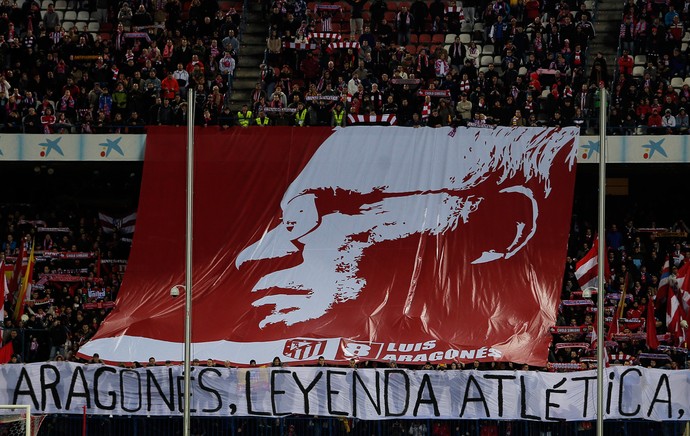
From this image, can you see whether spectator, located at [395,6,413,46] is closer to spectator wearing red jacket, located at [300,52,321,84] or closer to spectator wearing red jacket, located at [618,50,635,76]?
spectator wearing red jacket, located at [300,52,321,84]

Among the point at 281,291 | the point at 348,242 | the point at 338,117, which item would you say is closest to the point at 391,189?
the point at 348,242

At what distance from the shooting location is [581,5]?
39.8 metres

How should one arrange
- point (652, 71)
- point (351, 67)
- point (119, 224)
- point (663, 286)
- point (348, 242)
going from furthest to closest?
point (119, 224) < point (351, 67) < point (652, 71) < point (348, 242) < point (663, 286)

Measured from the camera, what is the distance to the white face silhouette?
34.5 meters

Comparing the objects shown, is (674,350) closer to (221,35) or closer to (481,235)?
(481,235)

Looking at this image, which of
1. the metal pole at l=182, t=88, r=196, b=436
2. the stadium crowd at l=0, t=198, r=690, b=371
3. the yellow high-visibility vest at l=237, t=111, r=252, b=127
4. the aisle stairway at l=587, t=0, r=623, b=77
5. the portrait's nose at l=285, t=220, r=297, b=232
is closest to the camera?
the metal pole at l=182, t=88, r=196, b=436

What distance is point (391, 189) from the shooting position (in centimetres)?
3503

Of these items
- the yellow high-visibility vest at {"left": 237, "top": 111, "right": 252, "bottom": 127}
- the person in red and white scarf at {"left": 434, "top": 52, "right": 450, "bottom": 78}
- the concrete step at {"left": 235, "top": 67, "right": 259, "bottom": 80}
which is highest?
the concrete step at {"left": 235, "top": 67, "right": 259, "bottom": 80}

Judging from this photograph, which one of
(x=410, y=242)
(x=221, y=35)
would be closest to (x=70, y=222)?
(x=221, y=35)

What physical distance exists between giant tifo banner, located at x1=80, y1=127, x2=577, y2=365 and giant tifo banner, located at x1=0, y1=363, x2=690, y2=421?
314 cm

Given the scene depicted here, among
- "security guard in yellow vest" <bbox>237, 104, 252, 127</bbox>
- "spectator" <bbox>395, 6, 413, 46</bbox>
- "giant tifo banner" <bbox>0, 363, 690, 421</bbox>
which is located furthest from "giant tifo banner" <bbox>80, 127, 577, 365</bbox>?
"spectator" <bbox>395, 6, 413, 46</bbox>

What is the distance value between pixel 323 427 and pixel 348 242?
715 centimetres

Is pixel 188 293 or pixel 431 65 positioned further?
pixel 431 65

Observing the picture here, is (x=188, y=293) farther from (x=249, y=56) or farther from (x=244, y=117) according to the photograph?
(x=249, y=56)
